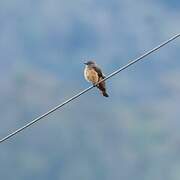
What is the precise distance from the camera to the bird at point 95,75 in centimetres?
1550

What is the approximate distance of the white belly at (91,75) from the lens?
15578mm

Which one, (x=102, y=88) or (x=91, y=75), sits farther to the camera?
Result: (x=91, y=75)

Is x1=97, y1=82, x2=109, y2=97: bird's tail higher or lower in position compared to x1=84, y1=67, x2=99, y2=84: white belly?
lower

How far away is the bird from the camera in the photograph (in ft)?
50.9

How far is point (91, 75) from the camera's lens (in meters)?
15.7

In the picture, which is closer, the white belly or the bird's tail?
the bird's tail

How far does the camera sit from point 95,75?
615 inches

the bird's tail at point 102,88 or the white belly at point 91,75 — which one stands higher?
the white belly at point 91,75

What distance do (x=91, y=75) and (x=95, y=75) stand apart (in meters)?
0.10

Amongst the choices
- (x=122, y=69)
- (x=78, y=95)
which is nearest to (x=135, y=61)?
(x=122, y=69)

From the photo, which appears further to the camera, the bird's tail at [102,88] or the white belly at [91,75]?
the white belly at [91,75]

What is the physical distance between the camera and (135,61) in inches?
380

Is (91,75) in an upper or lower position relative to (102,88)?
upper

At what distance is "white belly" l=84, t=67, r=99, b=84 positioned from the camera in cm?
1558
